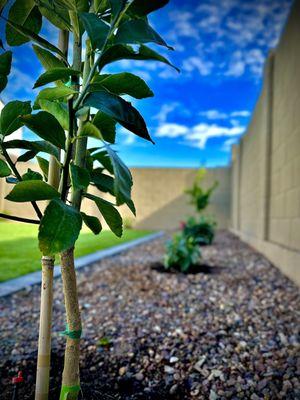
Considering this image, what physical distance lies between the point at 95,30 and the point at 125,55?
61 mm

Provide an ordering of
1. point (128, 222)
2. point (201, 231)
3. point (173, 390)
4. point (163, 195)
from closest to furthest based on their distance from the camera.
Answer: point (173, 390), point (201, 231), point (128, 222), point (163, 195)

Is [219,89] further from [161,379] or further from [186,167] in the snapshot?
[161,379]

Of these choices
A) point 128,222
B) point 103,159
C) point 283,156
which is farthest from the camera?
point 128,222

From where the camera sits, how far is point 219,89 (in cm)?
693

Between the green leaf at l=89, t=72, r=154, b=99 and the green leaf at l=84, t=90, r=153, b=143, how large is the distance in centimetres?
2

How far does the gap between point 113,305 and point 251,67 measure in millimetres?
4698

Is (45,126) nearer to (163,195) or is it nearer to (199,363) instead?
(199,363)

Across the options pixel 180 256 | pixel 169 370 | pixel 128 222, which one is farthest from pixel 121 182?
pixel 128 222

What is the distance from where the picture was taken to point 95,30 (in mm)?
506

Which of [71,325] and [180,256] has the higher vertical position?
[71,325]

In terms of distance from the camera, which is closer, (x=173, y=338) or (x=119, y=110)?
(x=119, y=110)

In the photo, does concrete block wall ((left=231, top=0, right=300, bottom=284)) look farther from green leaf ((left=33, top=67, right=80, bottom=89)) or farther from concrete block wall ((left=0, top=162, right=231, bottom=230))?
concrete block wall ((left=0, top=162, right=231, bottom=230))

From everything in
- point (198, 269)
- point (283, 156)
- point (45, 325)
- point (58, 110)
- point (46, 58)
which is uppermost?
point (283, 156)

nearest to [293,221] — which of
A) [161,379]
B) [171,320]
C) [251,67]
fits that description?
[171,320]
